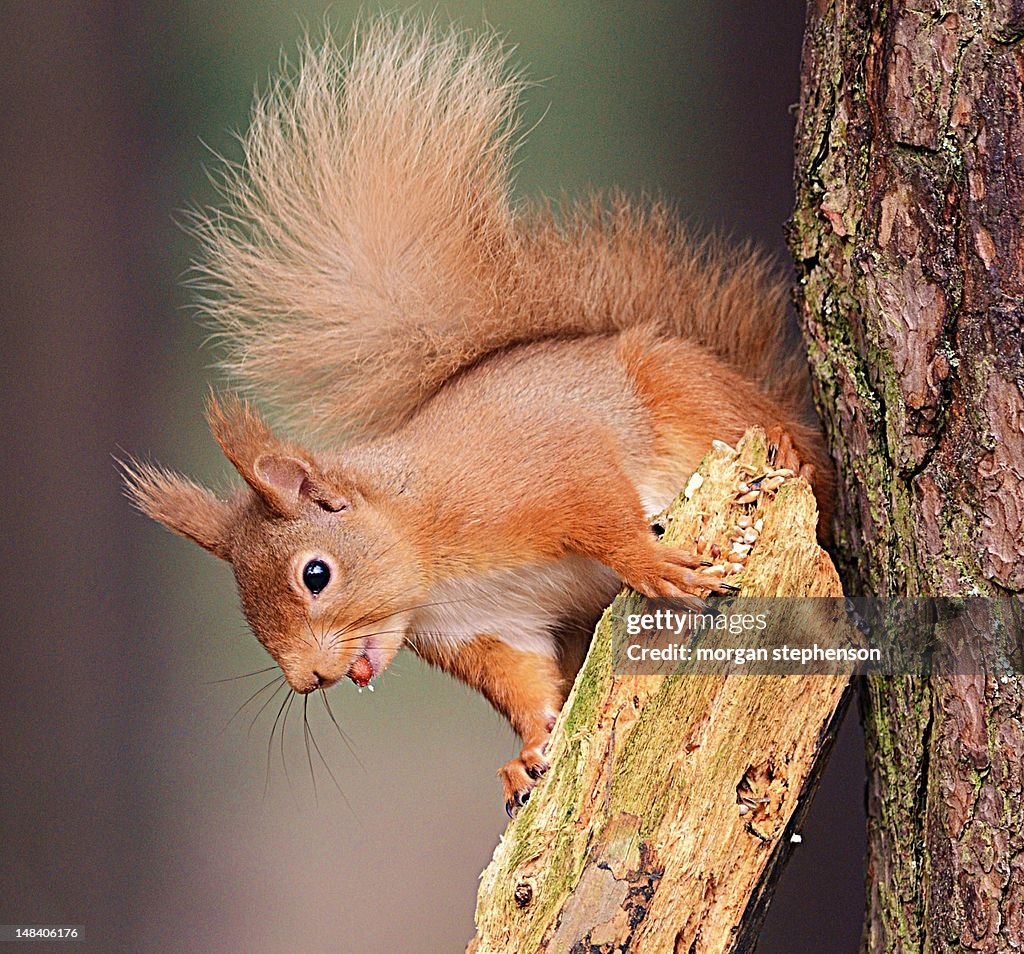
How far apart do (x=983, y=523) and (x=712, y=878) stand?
0.38m

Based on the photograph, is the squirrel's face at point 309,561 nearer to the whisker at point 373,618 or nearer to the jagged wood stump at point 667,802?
the whisker at point 373,618

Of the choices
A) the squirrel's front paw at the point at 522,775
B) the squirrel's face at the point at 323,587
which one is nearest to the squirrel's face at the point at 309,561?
the squirrel's face at the point at 323,587

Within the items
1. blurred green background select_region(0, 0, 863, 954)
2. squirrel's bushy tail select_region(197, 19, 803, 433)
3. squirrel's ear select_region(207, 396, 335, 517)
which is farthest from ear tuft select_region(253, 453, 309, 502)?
blurred green background select_region(0, 0, 863, 954)

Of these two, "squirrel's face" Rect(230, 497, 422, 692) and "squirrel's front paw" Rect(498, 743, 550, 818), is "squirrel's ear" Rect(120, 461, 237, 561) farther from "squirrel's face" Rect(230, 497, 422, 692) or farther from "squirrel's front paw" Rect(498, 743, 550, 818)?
"squirrel's front paw" Rect(498, 743, 550, 818)

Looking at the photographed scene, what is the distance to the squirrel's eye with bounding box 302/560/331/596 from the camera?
103 centimetres

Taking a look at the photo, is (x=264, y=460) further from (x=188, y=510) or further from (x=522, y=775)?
(x=522, y=775)

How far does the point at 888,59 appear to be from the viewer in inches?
37.6

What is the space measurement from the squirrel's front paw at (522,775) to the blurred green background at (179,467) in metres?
0.52

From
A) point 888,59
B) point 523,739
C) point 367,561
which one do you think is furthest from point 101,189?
point 888,59

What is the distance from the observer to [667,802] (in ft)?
3.13

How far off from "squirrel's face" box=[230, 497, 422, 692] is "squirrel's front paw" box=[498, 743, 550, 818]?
182mm

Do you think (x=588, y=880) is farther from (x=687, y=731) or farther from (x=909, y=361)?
(x=909, y=361)

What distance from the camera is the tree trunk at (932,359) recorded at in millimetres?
908

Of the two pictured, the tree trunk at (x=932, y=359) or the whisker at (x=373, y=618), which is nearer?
the tree trunk at (x=932, y=359)
